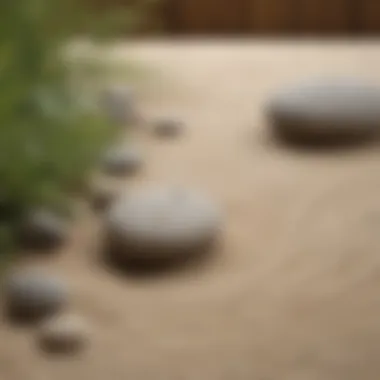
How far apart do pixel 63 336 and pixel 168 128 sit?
0.43m

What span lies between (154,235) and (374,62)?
22.7 inches

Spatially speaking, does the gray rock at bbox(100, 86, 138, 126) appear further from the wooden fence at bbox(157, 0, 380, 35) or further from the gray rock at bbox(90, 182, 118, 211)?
the wooden fence at bbox(157, 0, 380, 35)

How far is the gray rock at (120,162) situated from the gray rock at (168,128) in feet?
0.28

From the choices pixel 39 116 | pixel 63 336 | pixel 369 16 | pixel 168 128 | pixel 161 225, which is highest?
pixel 369 16

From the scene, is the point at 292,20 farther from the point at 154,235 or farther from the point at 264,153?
the point at 154,235

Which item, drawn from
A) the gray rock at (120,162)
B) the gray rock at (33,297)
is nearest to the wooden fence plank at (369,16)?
the gray rock at (120,162)

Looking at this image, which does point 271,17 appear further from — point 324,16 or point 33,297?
point 33,297

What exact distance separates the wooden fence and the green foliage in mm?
821

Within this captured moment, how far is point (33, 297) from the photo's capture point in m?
0.81

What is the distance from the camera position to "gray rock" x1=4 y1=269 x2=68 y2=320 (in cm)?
81

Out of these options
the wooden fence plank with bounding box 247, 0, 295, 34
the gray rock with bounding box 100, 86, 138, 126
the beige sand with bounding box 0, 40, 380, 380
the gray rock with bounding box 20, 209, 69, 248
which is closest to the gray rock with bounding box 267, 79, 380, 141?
the beige sand with bounding box 0, 40, 380, 380

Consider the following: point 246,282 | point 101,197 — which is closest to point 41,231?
point 101,197

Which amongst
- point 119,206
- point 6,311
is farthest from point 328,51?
point 6,311

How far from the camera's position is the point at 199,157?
110 centimetres
